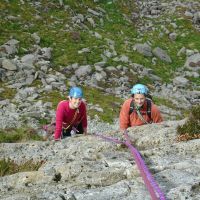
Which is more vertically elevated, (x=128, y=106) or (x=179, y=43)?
(x=128, y=106)

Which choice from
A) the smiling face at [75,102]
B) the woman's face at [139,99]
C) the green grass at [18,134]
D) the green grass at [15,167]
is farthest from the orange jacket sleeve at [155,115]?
the green grass at [18,134]

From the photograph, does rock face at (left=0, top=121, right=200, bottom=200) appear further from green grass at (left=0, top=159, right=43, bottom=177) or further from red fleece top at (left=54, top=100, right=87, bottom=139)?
red fleece top at (left=54, top=100, right=87, bottom=139)

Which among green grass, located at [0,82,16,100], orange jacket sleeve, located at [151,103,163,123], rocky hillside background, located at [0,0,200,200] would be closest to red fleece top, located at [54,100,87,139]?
rocky hillside background, located at [0,0,200,200]

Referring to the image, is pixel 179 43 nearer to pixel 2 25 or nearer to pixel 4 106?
pixel 2 25

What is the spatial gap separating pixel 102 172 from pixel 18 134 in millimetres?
9734

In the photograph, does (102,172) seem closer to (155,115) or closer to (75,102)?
(75,102)

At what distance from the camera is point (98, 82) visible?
25.2 meters

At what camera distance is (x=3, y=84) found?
897 inches

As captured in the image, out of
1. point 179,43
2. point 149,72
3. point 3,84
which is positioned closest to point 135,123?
point 3,84

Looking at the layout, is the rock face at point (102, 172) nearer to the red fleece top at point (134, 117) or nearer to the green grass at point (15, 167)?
the green grass at point (15, 167)

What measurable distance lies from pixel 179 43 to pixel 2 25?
43.5 ft

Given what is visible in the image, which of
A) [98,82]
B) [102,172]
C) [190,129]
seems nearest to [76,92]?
[190,129]

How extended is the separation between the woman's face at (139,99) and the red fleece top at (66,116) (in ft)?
5.56

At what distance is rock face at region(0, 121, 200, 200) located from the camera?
630cm
